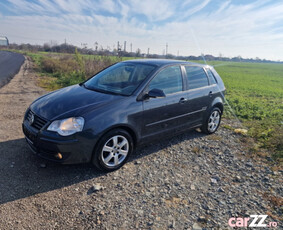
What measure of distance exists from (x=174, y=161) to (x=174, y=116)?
2.87 feet

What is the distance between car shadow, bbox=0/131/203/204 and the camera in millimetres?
3088

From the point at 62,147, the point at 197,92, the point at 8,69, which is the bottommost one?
the point at 62,147

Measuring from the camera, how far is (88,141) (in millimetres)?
3236

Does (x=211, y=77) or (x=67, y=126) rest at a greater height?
(x=211, y=77)

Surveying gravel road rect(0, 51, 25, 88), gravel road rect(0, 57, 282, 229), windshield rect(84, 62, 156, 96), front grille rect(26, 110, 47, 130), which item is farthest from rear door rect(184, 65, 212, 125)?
gravel road rect(0, 51, 25, 88)

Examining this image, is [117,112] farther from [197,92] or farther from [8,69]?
[8,69]

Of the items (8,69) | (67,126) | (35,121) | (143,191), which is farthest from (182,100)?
(8,69)

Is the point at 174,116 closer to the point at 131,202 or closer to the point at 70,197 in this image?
the point at 131,202

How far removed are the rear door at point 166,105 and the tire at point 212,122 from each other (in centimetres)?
107

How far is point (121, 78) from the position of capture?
4.44 m

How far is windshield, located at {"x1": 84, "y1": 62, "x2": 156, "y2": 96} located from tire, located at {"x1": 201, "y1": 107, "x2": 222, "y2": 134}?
6.86 ft

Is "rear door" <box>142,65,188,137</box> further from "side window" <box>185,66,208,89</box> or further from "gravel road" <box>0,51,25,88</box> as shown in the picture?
"gravel road" <box>0,51,25,88</box>

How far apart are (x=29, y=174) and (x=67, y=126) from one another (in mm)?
1038

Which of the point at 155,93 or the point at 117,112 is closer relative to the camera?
the point at 117,112
